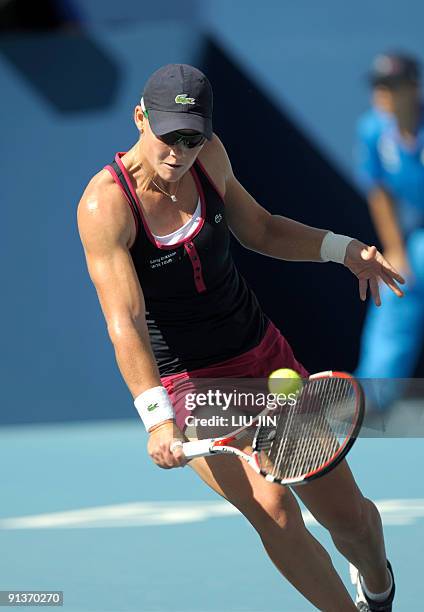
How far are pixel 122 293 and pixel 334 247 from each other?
0.83 meters

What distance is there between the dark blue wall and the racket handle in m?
5.34

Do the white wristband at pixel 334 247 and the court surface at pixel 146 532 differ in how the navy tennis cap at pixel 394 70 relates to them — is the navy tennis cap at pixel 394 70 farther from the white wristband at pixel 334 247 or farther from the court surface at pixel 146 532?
the white wristband at pixel 334 247

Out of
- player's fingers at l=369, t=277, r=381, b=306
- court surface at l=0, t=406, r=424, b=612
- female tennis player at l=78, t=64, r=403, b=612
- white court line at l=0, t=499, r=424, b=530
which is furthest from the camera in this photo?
white court line at l=0, t=499, r=424, b=530

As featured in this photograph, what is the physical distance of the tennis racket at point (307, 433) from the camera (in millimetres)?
3488

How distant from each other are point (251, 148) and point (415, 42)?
1.31 metres

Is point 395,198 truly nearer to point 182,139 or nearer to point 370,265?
point 370,265

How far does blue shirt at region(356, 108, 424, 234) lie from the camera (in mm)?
8023

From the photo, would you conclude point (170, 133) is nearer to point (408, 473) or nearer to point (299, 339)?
point (408, 473)

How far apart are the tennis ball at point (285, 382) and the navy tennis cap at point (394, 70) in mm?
4661

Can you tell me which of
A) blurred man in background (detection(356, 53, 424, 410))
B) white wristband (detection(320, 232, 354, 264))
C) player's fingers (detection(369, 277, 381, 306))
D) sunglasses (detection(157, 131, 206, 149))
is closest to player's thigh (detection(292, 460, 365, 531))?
player's fingers (detection(369, 277, 381, 306))

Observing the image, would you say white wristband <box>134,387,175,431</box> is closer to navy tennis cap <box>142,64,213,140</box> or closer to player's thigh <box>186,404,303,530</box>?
player's thigh <box>186,404,303,530</box>

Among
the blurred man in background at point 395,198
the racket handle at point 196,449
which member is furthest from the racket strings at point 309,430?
the blurred man in background at point 395,198

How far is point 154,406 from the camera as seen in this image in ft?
11.3

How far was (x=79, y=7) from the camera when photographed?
Result: 9391 millimetres
